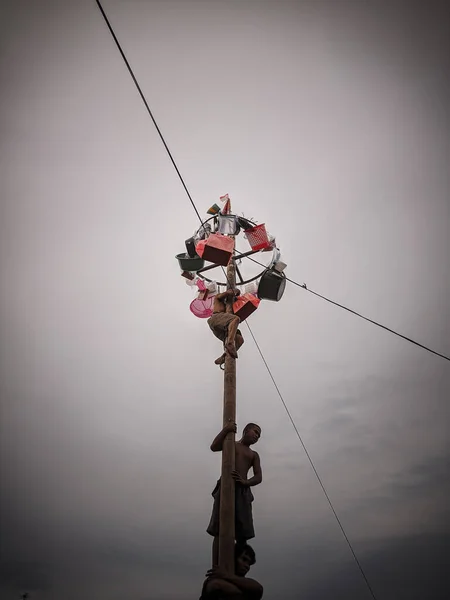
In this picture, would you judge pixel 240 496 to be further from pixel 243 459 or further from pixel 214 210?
pixel 214 210

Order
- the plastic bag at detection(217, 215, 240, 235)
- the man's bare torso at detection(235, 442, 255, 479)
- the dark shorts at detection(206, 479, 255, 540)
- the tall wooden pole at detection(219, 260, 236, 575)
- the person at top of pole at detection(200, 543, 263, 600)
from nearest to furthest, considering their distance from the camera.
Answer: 1. the person at top of pole at detection(200, 543, 263, 600)
2. the tall wooden pole at detection(219, 260, 236, 575)
3. the dark shorts at detection(206, 479, 255, 540)
4. the man's bare torso at detection(235, 442, 255, 479)
5. the plastic bag at detection(217, 215, 240, 235)

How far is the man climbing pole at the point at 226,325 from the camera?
4420 millimetres

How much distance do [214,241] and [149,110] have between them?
193cm

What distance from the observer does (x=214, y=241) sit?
5129 mm

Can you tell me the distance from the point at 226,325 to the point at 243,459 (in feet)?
5.46

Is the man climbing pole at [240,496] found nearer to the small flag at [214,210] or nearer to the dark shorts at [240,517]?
the dark shorts at [240,517]

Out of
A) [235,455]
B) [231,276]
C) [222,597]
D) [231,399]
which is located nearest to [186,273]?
[231,276]

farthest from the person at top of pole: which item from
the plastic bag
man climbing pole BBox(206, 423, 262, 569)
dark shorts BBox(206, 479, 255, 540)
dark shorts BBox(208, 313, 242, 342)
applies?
the plastic bag

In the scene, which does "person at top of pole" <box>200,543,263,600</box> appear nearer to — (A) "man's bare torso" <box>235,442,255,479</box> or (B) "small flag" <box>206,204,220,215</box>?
(A) "man's bare torso" <box>235,442,255,479</box>

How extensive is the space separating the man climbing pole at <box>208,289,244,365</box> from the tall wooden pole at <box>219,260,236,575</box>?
0.56 feet

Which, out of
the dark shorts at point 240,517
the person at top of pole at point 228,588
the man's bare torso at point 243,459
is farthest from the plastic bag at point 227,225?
the person at top of pole at point 228,588

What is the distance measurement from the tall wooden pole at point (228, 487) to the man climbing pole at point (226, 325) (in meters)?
0.17

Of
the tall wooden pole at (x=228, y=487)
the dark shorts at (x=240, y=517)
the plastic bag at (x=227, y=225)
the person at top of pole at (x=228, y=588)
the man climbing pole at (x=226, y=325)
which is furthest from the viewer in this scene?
the plastic bag at (x=227, y=225)

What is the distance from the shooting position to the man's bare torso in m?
3.86
